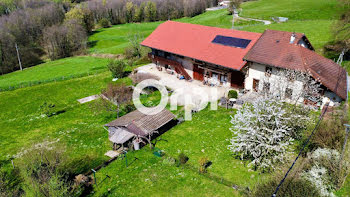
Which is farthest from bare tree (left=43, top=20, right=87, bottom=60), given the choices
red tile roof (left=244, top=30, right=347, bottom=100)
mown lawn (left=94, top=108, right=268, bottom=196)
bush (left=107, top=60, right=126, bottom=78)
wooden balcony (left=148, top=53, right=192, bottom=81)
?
mown lawn (left=94, top=108, right=268, bottom=196)

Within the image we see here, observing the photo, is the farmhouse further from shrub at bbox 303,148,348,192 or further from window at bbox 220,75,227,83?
shrub at bbox 303,148,348,192

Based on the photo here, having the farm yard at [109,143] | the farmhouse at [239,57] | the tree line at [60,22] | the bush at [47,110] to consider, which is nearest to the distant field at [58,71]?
the farm yard at [109,143]

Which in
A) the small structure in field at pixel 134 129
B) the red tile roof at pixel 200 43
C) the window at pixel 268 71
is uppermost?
the red tile roof at pixel 200 43

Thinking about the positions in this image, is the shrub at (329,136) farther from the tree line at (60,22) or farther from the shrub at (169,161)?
the tree line at (60,22)

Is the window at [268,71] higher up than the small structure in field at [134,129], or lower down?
higher up

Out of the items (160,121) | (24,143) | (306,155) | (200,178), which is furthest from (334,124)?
(24,143)

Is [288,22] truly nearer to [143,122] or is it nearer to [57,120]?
[143,122]
